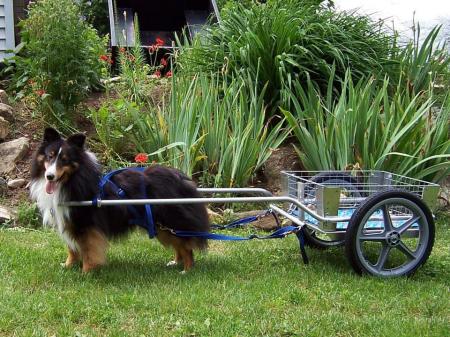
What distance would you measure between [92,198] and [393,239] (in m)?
2.28

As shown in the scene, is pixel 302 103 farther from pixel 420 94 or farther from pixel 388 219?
pixel 388 219

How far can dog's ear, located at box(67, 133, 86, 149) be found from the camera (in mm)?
4102

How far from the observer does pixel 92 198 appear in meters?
4.13

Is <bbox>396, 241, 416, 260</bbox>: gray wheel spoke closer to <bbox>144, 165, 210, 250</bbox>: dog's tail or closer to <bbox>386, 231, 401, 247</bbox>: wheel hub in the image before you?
<bbox>386, 231, 401, 247</bbox>: wheel hub

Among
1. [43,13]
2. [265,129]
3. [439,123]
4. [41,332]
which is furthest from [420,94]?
[41,332]

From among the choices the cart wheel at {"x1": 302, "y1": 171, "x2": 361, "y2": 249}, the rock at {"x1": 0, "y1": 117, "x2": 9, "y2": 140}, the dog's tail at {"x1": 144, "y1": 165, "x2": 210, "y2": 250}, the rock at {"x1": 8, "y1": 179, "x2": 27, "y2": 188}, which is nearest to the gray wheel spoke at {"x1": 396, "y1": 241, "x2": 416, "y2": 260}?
the cart wheel at {"x1": 302, "y1": 171, "x2": 361, "y2": 249}

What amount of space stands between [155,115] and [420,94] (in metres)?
3.40

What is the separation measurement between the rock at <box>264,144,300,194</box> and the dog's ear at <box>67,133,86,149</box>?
9.90ft

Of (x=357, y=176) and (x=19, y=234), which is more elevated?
(x=357, y=176)

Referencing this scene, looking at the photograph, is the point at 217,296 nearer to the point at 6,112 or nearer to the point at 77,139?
the point at 77,139

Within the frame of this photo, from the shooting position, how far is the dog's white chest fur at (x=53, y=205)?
4.08m

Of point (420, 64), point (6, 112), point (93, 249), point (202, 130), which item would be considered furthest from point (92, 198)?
point (420, 64)

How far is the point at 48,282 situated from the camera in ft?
13.6

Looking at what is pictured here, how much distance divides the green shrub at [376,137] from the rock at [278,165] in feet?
1.55
